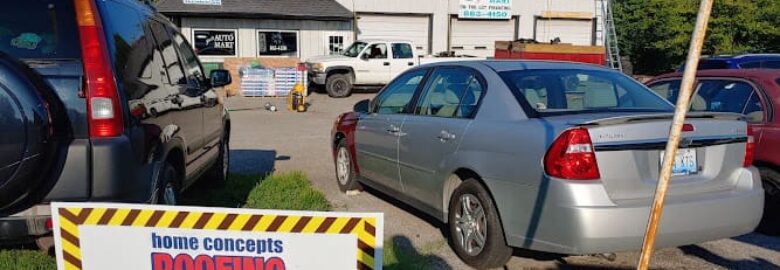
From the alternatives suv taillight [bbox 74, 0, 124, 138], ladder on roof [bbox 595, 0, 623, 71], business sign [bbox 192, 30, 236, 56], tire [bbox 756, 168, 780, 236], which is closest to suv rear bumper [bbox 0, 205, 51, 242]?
suv taillight [bbox 74, 0, 124, 138]

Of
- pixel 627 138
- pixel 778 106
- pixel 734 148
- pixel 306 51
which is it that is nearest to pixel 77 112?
pixel 627 138

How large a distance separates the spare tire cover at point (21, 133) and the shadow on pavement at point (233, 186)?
2.83m

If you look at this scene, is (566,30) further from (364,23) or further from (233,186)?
(233,186)

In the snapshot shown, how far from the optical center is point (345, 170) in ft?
22.6

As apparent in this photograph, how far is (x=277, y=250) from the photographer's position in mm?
2766

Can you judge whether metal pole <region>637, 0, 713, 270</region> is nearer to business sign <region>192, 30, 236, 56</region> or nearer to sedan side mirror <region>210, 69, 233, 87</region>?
sedan side mirror <region>210, 69, 233, 87</region>

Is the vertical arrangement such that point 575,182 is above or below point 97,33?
below

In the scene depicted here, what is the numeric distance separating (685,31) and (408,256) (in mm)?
29936

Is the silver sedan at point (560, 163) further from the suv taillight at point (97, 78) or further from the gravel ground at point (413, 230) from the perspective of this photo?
the suv taillight at point (97, 78)

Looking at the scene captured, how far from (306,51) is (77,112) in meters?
22.4

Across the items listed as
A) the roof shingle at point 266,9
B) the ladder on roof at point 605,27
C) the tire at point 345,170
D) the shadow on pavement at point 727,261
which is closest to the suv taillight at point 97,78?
the tire at point 345,170

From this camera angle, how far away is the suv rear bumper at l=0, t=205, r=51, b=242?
10.7 feet

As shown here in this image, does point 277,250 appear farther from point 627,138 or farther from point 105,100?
point 627,138

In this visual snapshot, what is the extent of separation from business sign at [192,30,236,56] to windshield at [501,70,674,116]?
2125 cm
